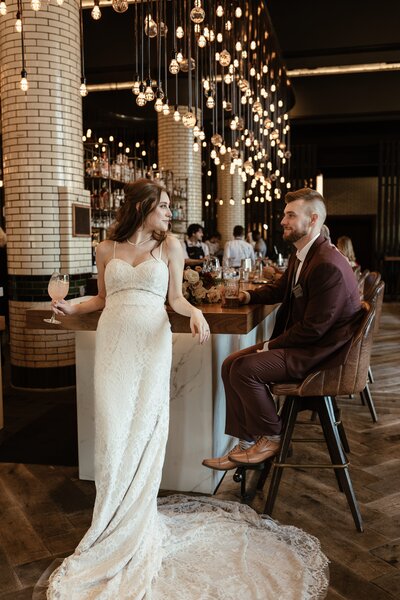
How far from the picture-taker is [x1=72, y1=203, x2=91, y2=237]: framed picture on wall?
620cm

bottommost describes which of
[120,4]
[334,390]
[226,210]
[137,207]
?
[334,390]

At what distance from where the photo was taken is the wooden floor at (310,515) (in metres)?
2.57

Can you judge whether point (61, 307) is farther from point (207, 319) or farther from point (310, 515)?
point (310, 515)

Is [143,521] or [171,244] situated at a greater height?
[171,244]

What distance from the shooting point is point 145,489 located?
2.62 m

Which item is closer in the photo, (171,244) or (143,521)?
(143,521)

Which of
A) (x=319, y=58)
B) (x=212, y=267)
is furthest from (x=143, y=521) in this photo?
(x=319, y=58)

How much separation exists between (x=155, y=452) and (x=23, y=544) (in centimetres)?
86

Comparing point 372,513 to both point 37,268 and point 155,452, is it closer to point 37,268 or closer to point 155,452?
point 155,452

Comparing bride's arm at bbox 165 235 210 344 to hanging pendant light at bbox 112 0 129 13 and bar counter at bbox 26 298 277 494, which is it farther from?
hanging pendant light at bbox 112 0 129 13

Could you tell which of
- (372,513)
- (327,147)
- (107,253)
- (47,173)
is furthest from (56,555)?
(327,147)

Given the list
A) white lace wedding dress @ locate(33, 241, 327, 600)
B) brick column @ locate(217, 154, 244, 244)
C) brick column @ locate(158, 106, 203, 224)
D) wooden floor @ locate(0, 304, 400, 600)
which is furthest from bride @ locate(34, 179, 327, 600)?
brick column @ locate(217, 154, 244, 244)

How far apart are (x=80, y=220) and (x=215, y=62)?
7.08 feet

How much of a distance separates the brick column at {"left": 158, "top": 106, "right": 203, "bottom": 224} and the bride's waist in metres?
9.71
